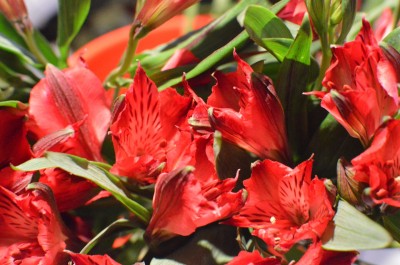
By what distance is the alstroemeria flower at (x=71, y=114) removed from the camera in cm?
43

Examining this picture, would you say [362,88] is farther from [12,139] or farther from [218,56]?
[12,139]

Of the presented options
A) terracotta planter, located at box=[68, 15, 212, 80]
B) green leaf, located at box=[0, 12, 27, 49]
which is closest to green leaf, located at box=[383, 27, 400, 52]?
green leaf, located at box=[0, 12, 27, 49]

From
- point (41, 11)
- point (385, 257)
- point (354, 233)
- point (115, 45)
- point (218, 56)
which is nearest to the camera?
point (354, 233)

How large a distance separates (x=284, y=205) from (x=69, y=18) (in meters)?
0.28

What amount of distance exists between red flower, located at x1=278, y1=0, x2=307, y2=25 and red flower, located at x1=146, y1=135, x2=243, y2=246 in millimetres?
157

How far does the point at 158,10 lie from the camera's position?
47 centimetres

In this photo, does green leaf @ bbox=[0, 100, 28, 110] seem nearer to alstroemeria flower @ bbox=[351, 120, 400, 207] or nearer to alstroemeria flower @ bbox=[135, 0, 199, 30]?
alstroemeria flower @ bbox=[135, 0, 199, 30]

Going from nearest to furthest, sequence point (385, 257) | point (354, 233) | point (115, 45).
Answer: point (354, 233) → point (115, 45) → point (385, 257)

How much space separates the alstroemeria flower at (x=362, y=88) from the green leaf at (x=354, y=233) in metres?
0.05

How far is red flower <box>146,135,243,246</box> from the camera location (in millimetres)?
358


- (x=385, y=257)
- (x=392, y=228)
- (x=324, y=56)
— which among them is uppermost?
(x=324, y=56)

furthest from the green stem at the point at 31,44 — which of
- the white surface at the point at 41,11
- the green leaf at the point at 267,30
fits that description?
the white surface at the point at 41,11

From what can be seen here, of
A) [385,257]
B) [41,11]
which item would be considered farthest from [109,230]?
[41,11]

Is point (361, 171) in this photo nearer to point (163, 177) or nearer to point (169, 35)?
point (163, 177)
